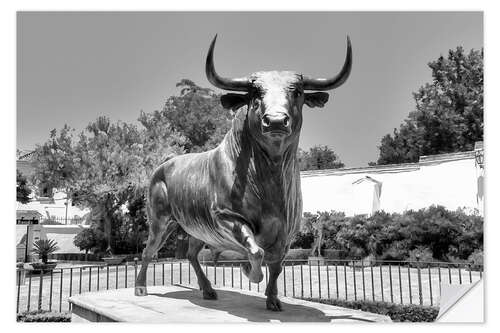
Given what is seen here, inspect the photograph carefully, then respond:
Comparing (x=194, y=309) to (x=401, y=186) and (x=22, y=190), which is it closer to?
(x=22, y=190)

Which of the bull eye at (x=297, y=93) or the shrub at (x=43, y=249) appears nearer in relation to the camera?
the bull eye at (x=297, y=93)

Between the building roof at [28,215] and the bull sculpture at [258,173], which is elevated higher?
the bull sculpture at [258,173]

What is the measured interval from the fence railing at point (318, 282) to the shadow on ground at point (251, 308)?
1499 millimetres

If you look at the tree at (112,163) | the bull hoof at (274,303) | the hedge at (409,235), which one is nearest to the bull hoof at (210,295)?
the bull hoof at (274,303)

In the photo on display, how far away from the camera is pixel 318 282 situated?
8.73 metres

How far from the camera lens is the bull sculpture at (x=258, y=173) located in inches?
106

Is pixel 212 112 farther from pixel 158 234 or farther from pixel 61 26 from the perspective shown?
pixel 158 234

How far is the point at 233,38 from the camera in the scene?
542cm

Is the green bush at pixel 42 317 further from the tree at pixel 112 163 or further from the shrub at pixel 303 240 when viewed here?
the tree at pixel 112 163

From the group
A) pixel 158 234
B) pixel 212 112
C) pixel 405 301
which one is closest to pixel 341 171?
pixel 212 112

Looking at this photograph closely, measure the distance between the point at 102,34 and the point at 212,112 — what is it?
517 inches

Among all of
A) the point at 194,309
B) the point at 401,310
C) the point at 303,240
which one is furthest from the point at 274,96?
the point at 303,240

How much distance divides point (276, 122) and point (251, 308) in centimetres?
169

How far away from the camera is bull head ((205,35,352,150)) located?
2.58m
